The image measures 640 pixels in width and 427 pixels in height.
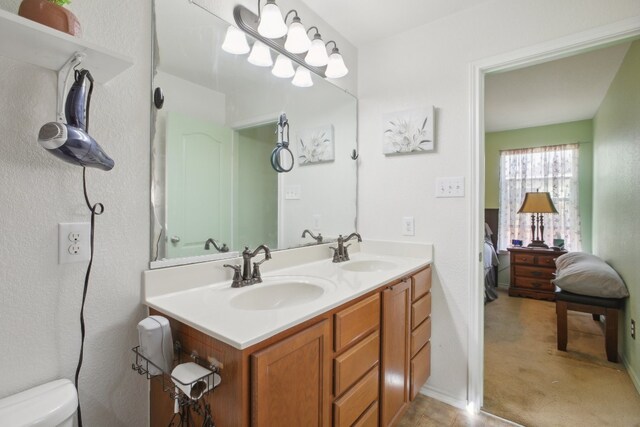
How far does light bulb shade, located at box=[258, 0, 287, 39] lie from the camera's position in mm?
1352

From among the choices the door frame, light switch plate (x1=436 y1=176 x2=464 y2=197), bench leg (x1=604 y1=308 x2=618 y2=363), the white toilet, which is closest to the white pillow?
bench leg (x1=604 y1=308 x2=618 y2=363)

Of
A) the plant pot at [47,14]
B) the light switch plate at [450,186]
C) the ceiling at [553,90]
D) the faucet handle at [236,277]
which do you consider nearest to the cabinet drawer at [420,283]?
the light switch plate at [450,186]

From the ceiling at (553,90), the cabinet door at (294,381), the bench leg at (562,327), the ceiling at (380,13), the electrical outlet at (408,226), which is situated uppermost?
the ceiling at (553,90)

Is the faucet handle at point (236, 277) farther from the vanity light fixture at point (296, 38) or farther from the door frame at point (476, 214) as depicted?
the door frame at point (476, 214)

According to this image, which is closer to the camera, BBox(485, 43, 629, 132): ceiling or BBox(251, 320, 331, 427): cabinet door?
BBox(251, 320, 331, 427): cabinet door

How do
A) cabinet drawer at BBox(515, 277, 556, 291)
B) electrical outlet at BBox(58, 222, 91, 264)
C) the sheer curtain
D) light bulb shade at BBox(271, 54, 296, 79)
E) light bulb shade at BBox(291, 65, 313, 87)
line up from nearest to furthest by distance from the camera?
electrical outlet at BBox(58, 222, 91, 264), light bulb shade at BBox(271, 54, 296, 79), light bulb shade at BBox(291, 65, 313, 87), cabinet drawer at BBox(515, 277, 556, 291), the sheer curtain

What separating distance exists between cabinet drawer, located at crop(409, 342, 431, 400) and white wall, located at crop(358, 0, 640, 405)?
71 mm

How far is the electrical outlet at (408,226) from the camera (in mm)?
1911

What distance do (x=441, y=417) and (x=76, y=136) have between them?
2.03m

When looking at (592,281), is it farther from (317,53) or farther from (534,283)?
(317,53)

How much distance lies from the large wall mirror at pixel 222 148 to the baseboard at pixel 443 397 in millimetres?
1146

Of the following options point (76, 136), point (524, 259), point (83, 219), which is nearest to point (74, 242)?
point (83, 219)

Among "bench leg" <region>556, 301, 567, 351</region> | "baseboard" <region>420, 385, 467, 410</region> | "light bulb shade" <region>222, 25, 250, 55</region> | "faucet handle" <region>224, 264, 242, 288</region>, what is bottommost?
"baseboard" <region>420, 385, 467, 410</region>

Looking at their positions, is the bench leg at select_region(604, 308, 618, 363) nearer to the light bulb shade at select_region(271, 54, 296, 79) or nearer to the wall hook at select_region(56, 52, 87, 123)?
the light bulb shade at select_region(271, 54, 296, 79)
